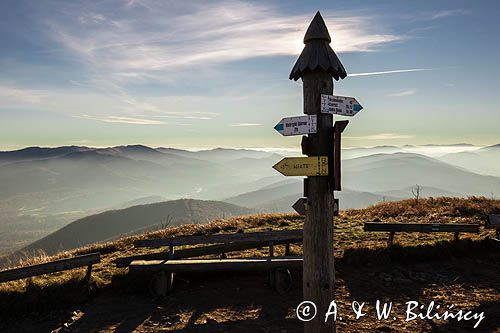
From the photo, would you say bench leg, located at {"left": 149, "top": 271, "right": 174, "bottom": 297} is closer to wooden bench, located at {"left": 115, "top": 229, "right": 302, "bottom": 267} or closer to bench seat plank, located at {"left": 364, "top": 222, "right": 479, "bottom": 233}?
wooden bench, located at {"left": 115, "top": 229, "right": 302, "bottom": 267}

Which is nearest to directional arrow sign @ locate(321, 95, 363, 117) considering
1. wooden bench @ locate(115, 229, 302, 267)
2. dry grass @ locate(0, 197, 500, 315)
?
wooden bench @ locate(115, 229, 302, 267)

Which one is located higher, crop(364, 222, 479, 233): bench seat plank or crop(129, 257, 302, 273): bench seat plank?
crop(364, 222, 479, 233): bench seat plank

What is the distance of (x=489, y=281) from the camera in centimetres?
867

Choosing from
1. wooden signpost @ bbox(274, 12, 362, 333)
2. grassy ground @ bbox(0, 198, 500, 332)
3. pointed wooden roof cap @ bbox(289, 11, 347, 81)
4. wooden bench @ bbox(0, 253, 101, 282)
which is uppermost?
pointed wooden roof cap @ bbox(289, 11, 347, 81)

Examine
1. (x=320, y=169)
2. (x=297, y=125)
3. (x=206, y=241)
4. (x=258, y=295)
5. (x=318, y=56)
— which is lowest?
(x=258, y=295)

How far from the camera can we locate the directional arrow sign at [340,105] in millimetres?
5402

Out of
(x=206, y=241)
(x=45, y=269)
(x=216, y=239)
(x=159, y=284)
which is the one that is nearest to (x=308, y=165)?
(x=216, y=239)

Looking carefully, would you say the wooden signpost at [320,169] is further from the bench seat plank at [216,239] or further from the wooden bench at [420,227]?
the wooden bench at [420,227]

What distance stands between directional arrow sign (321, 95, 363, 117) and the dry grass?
19.1ft

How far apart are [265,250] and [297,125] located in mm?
7031

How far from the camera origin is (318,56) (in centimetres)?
551

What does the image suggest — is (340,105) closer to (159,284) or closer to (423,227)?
(159,284)

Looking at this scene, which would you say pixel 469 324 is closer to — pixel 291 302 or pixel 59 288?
pixel 291 302

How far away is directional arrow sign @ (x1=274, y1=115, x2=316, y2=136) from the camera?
17.9 feet
